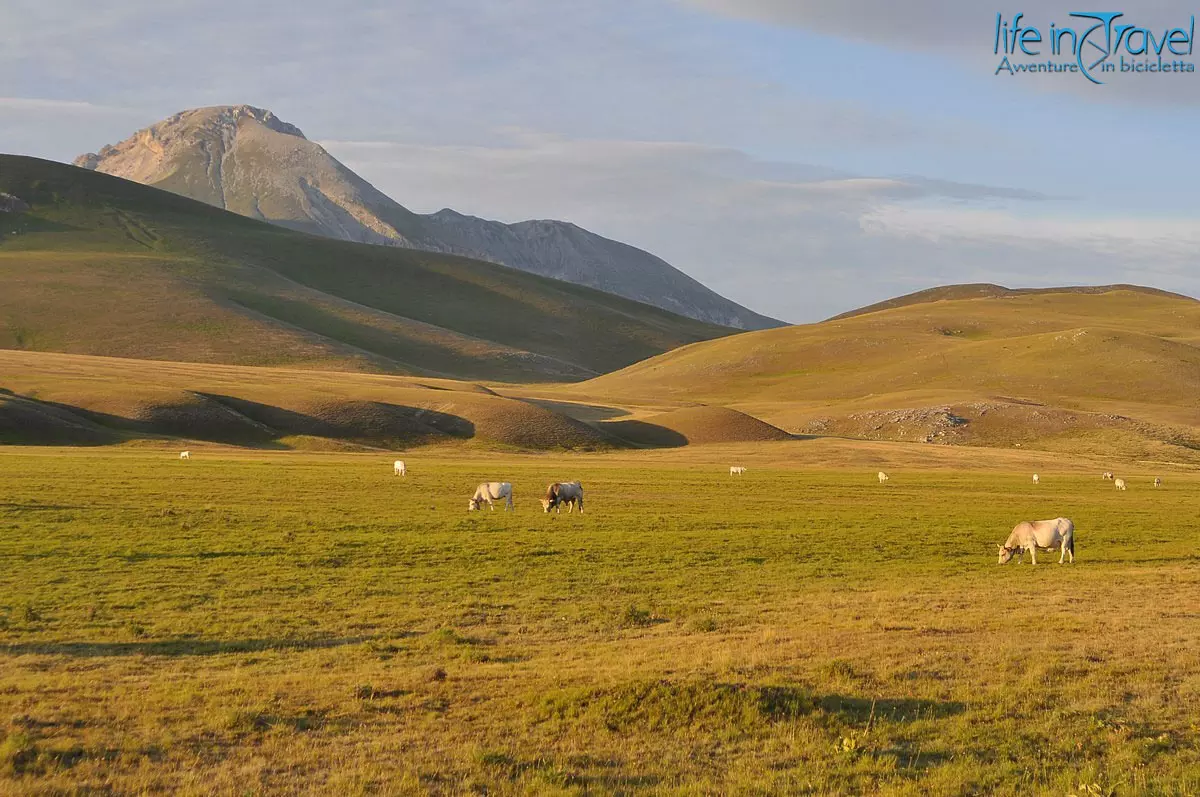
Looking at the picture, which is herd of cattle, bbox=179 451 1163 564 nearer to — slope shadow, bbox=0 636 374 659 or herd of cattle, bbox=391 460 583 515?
herd of cattle, bbox=391 460 583 515

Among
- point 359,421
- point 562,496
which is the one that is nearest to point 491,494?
point 562,496

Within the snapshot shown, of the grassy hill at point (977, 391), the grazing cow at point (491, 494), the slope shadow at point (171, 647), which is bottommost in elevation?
the slope shadow at point (171, 647)

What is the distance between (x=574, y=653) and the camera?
1831 cm

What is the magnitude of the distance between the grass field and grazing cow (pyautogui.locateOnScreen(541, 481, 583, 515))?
171 cm

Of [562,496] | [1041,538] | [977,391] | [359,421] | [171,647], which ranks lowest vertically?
[171,647]

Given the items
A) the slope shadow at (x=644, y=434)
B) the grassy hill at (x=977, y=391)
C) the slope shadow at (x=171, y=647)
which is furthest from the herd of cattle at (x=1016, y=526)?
the grassy hill at (x=977, y=391)

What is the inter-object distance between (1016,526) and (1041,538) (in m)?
2.54

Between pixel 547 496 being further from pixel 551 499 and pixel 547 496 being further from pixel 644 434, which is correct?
pixel 644 434

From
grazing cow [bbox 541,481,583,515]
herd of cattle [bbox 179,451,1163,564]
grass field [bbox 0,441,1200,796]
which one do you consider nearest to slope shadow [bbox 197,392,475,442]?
herd of cattle [bbox 179,451,1163,564]

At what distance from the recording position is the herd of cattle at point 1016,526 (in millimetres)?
33469

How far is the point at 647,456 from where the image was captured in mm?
94188

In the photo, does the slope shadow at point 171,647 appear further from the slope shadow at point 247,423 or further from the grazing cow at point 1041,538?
the slope shadow at point 247,423

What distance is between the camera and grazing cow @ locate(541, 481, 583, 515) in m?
43.6

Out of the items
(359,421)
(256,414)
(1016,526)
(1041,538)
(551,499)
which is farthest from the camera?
(256,414)
